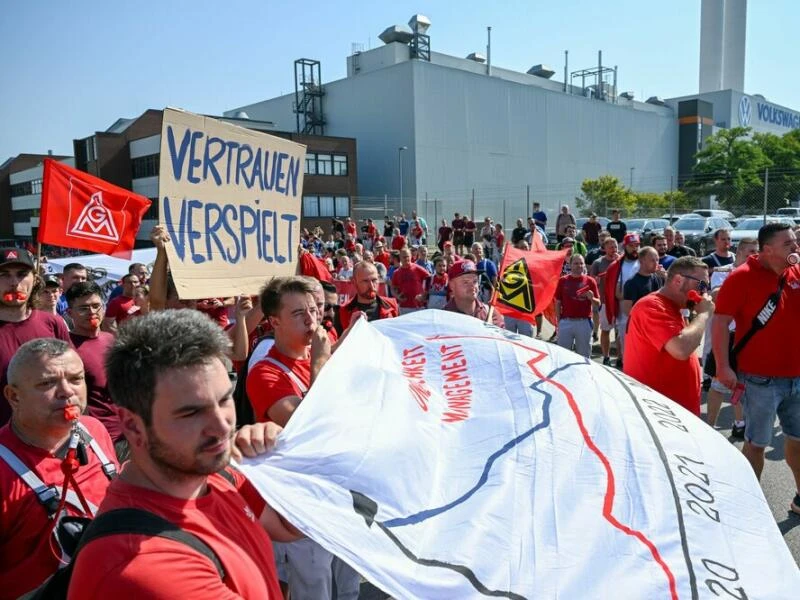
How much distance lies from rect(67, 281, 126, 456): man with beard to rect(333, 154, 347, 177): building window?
127ft

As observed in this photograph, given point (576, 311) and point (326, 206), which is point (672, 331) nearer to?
point (576, 311)

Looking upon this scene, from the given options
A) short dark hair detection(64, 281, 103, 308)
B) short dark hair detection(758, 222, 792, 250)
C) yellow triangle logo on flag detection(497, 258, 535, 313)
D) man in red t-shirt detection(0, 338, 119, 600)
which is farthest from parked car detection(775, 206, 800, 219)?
man in red t-shirt detection(0, 338, 119, 600)

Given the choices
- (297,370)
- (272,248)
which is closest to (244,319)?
(272,248)

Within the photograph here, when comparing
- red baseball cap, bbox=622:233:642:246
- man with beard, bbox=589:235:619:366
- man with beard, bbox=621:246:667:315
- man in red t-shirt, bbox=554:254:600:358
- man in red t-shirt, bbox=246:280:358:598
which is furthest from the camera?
man with beard, bbox=589:235:619:366

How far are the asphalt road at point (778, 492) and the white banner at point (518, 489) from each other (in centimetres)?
191

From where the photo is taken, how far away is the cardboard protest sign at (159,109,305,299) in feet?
12.9

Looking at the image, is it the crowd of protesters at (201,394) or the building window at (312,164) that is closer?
the crowd of protesters at (201,394)

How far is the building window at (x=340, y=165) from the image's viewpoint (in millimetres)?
42000

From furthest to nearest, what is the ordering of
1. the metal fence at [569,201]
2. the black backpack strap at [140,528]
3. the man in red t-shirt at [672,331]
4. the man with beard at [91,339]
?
the metal fence at [569,201], the man in red t-shirt at [672,331], the man with beard at [91,339], the black backpack strap at [140,528]

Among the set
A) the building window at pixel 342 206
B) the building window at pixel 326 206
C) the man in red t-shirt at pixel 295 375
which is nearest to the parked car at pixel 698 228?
the man in red t-shirt at pixel 295 375

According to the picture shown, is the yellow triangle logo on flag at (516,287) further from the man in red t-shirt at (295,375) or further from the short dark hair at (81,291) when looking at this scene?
the short dark hair at (81,291)

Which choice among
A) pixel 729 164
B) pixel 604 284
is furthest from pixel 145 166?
Answer: pixel 729 164

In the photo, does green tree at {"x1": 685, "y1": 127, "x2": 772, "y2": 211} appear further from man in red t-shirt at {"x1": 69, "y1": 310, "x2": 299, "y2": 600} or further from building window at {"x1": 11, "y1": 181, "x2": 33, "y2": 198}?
building window at {"x1": 11, "y1": 181, "x2": 33, "y2": 198}

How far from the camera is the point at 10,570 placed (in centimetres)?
225
